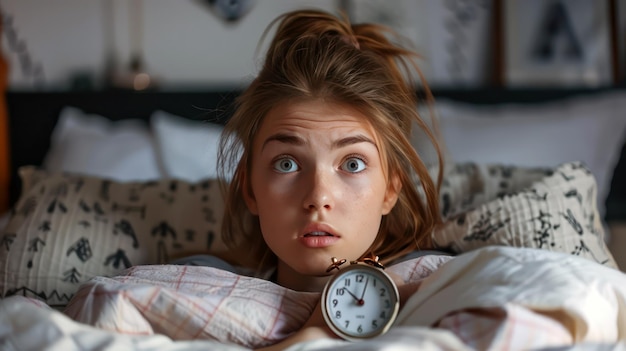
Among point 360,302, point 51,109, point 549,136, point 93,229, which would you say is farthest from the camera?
point 51,109

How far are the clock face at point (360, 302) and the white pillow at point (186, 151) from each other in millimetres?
1063

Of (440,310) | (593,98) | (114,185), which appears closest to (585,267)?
(440,310)

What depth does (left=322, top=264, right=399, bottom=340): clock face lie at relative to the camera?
3.17 feet

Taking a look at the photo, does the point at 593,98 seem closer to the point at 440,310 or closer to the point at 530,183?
the point at 530,183

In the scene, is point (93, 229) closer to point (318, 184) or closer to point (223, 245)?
point (223, 245)

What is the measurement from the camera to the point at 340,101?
1.18 meters

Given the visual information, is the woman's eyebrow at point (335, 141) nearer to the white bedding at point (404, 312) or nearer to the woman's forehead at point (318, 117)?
the woman's forehead at point (318, 117)

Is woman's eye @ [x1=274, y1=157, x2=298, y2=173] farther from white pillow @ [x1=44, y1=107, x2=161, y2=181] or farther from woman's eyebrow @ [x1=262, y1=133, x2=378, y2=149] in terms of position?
white pillow @ [x1=44, y1=107, x2=161, y2=181]

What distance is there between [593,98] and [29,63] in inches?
71.4

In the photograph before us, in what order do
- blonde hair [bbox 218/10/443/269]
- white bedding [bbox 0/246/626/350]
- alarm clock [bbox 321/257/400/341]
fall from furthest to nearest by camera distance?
blonde hair [bbox 218/10/443/269]
alarm clock [bbox 321/257/400/341]
white bedding [bbox 0/246/626/350]

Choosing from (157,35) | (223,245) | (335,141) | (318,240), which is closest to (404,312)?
(318,240)

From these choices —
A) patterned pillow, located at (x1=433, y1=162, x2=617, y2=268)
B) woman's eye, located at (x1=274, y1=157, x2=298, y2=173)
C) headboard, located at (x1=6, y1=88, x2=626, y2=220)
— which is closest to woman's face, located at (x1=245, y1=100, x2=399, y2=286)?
woman's eye, located at (x1=274, y1=157, x2=298, y2=173)

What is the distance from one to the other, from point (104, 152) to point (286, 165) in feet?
3.48

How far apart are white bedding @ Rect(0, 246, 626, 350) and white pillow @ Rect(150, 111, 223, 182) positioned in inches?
38.2
